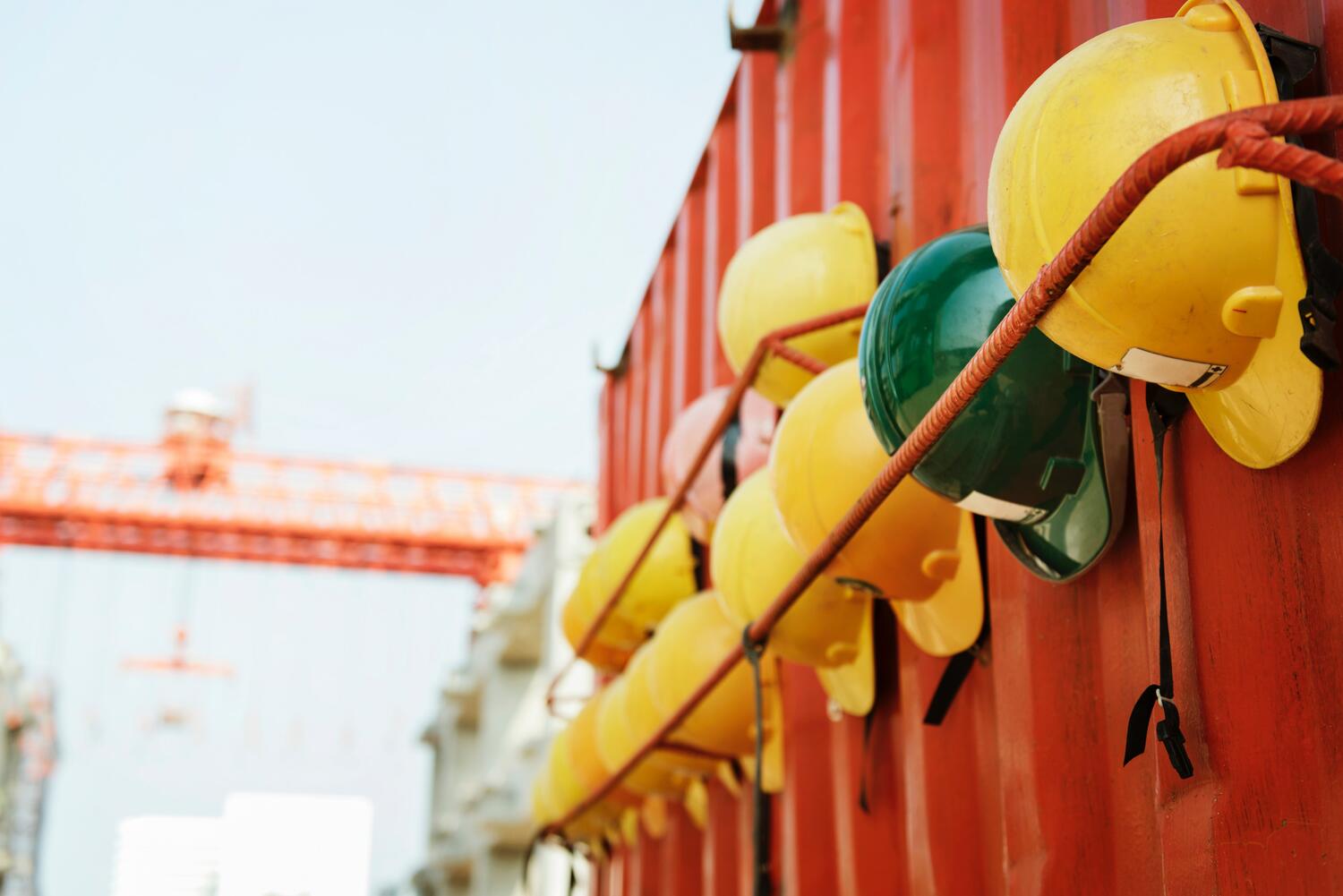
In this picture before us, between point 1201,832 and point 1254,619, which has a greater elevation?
point 1254,619

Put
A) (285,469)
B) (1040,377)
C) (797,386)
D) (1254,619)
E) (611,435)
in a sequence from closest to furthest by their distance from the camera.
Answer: (1254,619) → (1040,377) → (797,386) → (611,435) → (285,469)

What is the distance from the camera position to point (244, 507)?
23016mm

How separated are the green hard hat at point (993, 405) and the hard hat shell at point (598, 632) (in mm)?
3025

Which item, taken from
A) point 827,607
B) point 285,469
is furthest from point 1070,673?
point 285,469

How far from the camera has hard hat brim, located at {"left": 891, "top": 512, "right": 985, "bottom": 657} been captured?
9.19 ft

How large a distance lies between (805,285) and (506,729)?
1295 cm

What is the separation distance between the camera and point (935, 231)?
3225mm

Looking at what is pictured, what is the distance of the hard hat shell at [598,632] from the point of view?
17.5 ft

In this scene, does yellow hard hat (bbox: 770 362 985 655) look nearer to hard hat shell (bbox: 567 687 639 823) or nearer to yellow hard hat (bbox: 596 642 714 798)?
yellow hard hat (bbox: 596 642 714 798)

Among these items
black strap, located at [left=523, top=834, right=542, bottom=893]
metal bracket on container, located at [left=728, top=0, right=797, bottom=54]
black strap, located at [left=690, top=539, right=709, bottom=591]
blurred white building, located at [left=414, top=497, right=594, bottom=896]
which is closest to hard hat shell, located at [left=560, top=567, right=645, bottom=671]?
black strap, located at [left=690, top=539, right=709, bottom=591]

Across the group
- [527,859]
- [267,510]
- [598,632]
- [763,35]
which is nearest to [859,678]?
[598,632]

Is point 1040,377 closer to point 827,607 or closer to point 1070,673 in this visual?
point 1070,673

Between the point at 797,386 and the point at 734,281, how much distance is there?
342 millimetres

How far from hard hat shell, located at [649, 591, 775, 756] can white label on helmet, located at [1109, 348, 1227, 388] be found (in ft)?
7.25
